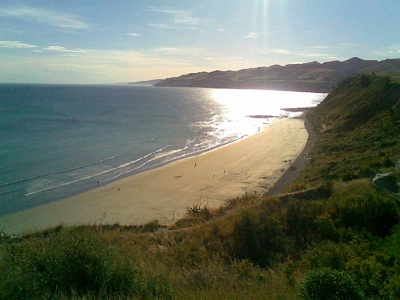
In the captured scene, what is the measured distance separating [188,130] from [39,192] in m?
34.0

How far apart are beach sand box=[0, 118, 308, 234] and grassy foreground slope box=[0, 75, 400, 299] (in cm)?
394

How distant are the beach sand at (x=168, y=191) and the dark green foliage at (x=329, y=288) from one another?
13.0 meters

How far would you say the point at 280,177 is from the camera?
25.4 metres

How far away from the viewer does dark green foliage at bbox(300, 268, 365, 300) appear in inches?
192

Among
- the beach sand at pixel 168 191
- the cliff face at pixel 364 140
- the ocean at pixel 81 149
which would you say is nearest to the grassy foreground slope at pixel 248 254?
the cliff face at pixel 364 140

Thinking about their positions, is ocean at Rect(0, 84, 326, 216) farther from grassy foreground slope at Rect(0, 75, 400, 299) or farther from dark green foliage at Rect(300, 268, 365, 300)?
dark green foliage at Rect(300, 268, 365, 300)


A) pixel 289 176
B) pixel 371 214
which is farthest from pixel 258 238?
pixel 289 176

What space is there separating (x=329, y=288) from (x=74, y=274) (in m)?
4.12

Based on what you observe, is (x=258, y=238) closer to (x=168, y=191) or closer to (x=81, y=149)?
(x=168, y=191)

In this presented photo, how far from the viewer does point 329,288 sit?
4.91 m

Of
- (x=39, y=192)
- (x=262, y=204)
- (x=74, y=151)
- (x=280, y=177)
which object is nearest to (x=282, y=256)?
(x=262, y=204)

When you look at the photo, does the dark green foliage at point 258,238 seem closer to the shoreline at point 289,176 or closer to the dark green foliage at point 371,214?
the dark green foliage at point 371,214

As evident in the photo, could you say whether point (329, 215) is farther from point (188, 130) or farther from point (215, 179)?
point (188, 130)

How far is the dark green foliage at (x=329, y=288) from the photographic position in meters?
4.88
